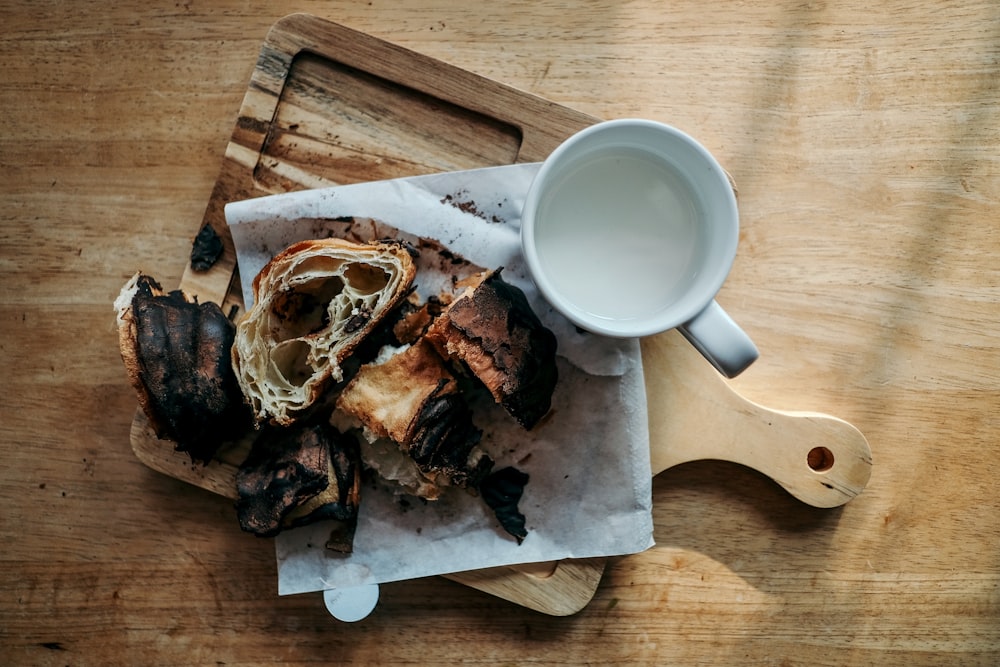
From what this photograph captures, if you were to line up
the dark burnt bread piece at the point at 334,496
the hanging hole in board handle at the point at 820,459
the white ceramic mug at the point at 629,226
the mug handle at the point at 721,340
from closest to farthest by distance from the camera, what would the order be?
the mug handle at the point at 721,340 < the white ceramic mug at the point at 629,226 < the dark burnt bread piece at the point at 334,496 < the hanging hole in board handle at the point at 820,459

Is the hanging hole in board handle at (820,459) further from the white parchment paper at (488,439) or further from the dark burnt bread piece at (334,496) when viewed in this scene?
the dark burnt bread piece at (334,496)

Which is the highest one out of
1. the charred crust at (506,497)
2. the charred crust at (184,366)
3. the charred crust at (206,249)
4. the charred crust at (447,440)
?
the charred crust at (206,249)

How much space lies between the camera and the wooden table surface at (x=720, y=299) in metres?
1.58

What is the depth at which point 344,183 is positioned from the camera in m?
1.53

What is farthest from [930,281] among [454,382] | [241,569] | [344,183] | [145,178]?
[145,178]

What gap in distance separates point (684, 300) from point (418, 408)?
57 cm

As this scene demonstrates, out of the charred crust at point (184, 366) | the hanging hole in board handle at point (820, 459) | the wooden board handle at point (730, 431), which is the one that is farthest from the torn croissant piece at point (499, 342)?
the hanging hole in board handle at point (820, 459)

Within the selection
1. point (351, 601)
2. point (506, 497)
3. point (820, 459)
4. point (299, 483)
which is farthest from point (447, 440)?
point (820, 459)

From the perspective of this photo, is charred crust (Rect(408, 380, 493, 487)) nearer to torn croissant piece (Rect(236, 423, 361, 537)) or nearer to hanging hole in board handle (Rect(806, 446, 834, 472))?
torn croissant piece (Rect(236, 423, 361, 537))

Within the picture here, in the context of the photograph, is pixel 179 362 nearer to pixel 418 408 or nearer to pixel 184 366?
pixel 184 366

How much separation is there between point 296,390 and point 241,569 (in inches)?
20.4

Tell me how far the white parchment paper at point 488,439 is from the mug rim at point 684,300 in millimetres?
197

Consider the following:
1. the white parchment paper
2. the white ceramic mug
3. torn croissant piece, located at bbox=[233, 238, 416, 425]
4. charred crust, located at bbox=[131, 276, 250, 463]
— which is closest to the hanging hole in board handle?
the white parchment paper

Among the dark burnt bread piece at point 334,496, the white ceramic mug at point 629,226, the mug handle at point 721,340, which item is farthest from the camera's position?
the dark burnt bread piece at point 334,496
